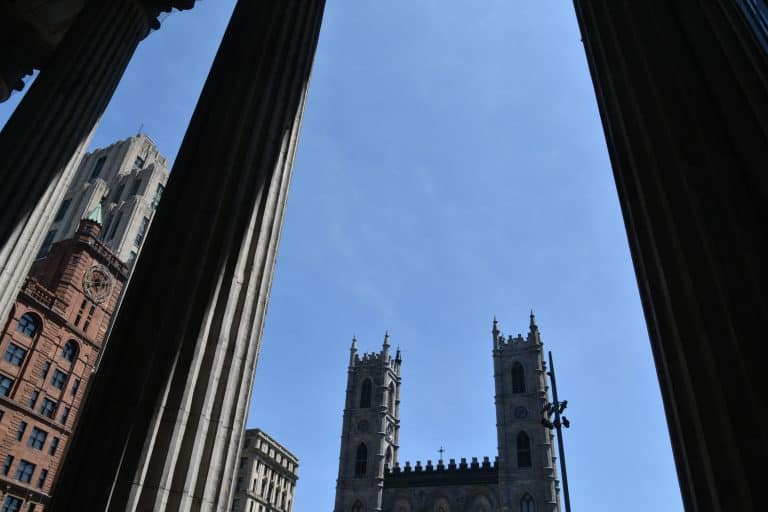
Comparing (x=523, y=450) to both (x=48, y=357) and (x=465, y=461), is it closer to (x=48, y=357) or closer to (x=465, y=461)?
(x=465, y=461)

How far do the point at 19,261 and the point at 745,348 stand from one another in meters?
8.83

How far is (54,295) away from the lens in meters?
42.1

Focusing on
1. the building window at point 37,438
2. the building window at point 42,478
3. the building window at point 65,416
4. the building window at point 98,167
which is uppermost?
the building window at point 98,167

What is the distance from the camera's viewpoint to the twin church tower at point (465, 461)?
257 ft

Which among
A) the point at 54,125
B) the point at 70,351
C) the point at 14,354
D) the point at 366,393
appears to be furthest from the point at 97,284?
the point at 366,393

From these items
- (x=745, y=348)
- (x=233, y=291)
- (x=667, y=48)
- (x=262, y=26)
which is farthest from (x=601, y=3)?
(x=233, y=291)

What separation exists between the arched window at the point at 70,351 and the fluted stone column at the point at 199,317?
1675 inches

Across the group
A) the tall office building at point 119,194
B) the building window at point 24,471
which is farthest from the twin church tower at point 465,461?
the building window at point 24,471

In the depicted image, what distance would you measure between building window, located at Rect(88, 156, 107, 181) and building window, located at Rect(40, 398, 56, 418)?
109ft

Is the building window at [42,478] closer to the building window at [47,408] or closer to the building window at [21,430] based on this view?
the building window at [21,430]

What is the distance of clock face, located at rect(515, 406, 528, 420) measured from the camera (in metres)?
83.1

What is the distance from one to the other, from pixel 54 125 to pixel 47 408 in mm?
39628

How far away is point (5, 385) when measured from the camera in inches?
1483

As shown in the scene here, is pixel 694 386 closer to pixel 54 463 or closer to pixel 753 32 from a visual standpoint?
pixel 753 32
